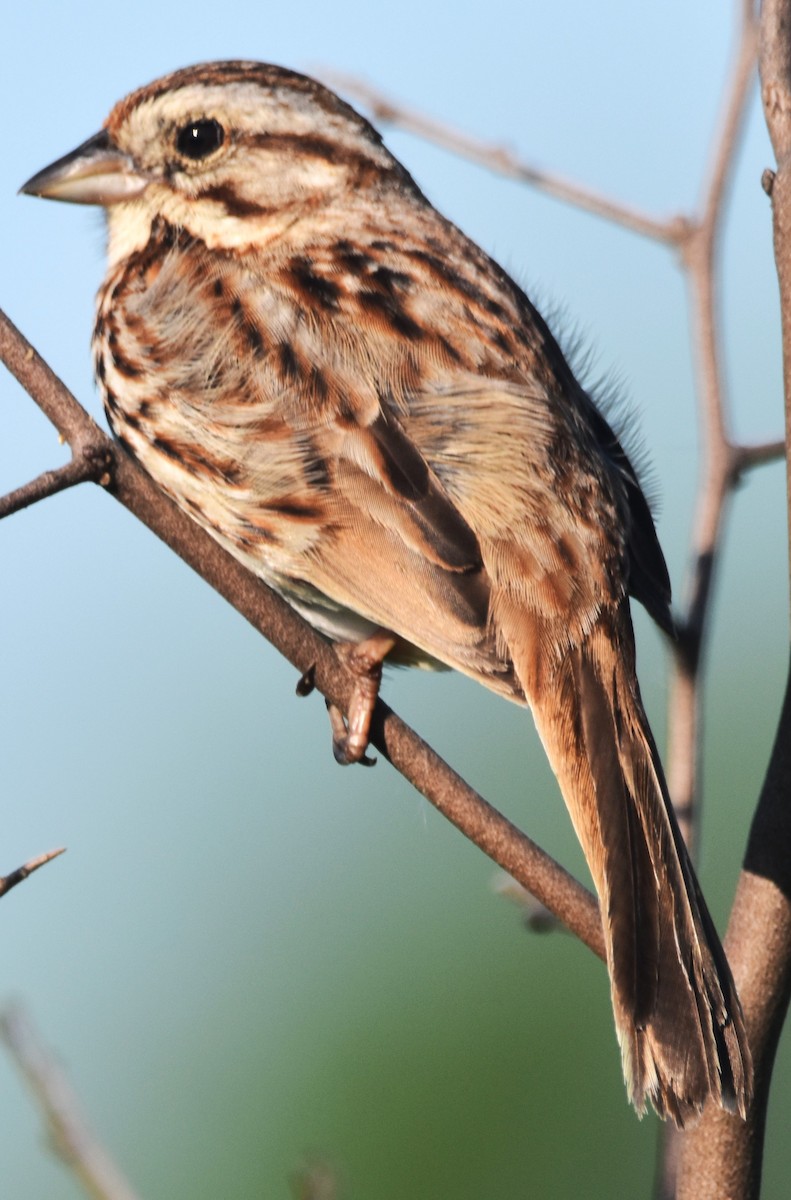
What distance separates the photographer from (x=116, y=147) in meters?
3.41

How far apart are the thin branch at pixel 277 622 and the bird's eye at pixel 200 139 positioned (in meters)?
1.31

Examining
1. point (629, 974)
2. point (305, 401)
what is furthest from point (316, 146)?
point (629, 974)

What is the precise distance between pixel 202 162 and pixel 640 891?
76.4 inches

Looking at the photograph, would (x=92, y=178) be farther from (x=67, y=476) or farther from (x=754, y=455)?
(x=754, y=455)

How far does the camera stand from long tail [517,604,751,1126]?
7.51ft

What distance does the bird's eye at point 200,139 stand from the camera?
3.42m

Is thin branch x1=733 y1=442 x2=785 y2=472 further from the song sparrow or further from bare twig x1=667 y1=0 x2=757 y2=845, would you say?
the song sparrow

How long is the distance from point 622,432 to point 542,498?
81 centimetres

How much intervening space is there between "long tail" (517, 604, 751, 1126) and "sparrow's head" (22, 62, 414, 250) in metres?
1.33

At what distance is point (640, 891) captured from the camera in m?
2.42

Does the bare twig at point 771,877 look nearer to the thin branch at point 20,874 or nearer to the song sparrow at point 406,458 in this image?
the song sparrow at point 406,458

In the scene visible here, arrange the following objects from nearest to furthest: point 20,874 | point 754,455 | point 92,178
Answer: point 20,874, point 754,455, point 92,178

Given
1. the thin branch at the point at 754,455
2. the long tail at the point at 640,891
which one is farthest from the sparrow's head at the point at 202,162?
the long tail at the point at 640,891

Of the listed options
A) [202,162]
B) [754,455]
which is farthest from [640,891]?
[202,162]
